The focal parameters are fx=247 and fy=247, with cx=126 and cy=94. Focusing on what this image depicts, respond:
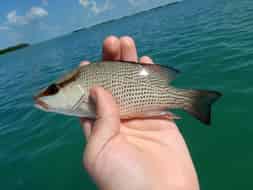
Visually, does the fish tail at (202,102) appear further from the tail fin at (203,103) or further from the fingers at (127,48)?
the fingers at (127,48)

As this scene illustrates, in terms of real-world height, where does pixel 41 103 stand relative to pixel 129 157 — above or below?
above

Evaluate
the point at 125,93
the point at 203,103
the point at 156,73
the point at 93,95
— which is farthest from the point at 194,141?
the point at 93,95

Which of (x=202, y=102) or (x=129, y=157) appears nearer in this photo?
(x=129, y=157)

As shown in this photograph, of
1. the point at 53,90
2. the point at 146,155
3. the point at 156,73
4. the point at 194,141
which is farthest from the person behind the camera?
the point at 194,141

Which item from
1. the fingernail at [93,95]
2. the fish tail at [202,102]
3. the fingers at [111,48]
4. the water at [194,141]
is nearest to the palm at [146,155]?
the fish tail at [202,102]

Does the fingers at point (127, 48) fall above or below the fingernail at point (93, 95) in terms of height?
above

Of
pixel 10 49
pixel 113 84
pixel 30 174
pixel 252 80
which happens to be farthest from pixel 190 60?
pixel 10 49

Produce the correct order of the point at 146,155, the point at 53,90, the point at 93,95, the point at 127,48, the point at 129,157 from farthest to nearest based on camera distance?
the point at 127,48 → the point at 53,90 → the point at 93,95 → the point at 146,155 → the point at 129,157

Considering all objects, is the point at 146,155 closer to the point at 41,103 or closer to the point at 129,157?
the point at 129,157
